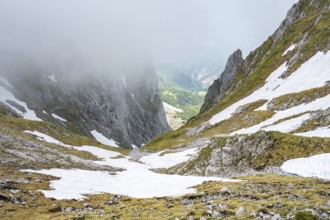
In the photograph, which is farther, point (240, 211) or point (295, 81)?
point (295, 81)

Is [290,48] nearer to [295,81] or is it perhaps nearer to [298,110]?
[295,81]

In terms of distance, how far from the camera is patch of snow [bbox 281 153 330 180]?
3456 cm

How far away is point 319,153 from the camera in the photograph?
132 feet

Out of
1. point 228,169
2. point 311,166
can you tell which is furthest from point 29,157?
point 311,166

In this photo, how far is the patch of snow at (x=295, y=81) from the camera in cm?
9055

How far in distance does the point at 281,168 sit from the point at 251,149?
9627 millimetres

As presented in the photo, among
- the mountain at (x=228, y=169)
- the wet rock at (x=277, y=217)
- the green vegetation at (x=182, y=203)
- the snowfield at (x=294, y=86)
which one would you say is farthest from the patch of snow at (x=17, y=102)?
the wet rock at (x=277, y=217)

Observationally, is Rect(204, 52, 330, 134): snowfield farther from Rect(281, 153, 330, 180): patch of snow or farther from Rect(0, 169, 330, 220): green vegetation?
Rect(0, 169, 330, 220): green vegetation

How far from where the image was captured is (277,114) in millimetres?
83750

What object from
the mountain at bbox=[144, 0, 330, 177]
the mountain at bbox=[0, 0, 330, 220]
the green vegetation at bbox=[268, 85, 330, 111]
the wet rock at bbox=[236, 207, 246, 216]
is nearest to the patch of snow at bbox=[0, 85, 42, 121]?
the mountain at bbox=[0, 0, 330, 220]

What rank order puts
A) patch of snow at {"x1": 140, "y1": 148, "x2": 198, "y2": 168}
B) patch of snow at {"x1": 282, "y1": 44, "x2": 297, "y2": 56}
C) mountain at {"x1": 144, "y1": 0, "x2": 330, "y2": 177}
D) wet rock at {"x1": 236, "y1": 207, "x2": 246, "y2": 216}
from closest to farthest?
wet rock at {"x1": 236, "y1": 207, "x2": 246, "y2": 216} → mountain at {"x1": 144, "y1": 0, "x2": 330, "y2": 177} → patch of snow at {"x1": 140, "y1": 148, "x2": 198, "y2": 168} → patch of snow at {"x1": 282, "y1": 44, "x2": 297, "y2": 56}

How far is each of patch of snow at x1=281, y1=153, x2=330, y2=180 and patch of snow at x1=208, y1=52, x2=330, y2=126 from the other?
165 feet

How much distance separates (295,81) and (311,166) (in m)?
69.6

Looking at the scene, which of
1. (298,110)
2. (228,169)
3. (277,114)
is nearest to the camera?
(228,169)
